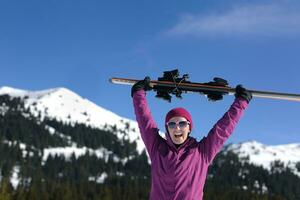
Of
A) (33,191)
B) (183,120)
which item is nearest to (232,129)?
(183,120)

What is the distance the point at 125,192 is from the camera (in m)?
158

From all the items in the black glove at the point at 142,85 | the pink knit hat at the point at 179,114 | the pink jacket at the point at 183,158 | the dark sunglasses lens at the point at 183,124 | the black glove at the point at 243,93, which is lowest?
the pink jacket at the point at 183,158

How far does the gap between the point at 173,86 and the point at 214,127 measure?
0.84 m

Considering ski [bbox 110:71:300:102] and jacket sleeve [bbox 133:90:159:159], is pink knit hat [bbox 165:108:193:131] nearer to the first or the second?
jacket sleeve [bbox 133:90:159:159]

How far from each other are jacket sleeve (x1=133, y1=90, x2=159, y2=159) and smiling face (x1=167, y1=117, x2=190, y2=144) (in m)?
0.25

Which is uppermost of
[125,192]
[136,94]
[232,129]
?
[125,192]

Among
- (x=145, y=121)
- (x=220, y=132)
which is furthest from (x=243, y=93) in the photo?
(x=145, y=121)

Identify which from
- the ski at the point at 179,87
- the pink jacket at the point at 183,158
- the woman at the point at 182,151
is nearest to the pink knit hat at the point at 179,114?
the woman at the point at 182,151

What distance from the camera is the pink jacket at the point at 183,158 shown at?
20.3 feet

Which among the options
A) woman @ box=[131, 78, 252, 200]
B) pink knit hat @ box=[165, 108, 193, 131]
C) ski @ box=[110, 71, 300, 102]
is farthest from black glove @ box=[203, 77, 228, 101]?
pink knit hat @ box=[165, 108, 193, 131]

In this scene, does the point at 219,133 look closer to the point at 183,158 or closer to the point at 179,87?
the point at 183,158

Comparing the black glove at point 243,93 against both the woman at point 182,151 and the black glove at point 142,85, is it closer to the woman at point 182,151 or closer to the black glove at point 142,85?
the woman at point 182,151

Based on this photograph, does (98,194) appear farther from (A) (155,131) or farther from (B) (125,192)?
(A) (155,131)

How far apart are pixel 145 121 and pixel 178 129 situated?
0.51 m
